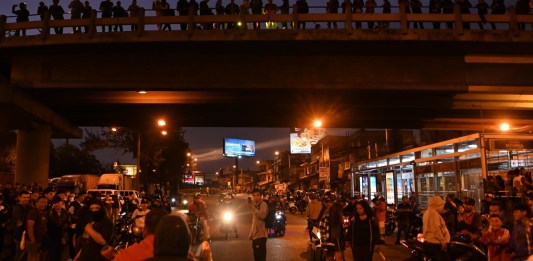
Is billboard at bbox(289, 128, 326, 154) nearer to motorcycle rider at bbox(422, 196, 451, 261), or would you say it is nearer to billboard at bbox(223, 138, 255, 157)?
billboard at bbox(223, 138, 255, 157)

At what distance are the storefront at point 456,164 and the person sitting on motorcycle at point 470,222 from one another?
400 centimetres

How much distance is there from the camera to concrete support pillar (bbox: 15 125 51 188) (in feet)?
79.6

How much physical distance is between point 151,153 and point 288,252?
38521 millimetres

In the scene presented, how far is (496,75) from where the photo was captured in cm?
1903

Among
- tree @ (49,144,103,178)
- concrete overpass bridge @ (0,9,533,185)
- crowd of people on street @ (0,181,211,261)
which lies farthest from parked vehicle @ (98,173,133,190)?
tree @ (49,144,103,178)

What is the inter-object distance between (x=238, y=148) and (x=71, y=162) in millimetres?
31537

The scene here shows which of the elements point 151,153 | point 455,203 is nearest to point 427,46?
point 455,203

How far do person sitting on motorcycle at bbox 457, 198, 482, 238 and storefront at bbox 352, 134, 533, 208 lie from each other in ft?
13.1

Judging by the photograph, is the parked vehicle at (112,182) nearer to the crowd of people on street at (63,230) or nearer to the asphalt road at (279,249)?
the asphalt road at (279,249)

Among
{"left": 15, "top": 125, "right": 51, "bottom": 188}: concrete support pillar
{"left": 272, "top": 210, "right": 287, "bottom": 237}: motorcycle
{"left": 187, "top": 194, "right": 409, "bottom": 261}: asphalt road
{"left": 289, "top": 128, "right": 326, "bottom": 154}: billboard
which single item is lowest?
{"left": 187, "top": 194, "right": 409, "bottom": 261}: asphalt road

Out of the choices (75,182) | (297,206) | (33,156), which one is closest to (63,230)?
(33,156)

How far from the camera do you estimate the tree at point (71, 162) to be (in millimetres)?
73144

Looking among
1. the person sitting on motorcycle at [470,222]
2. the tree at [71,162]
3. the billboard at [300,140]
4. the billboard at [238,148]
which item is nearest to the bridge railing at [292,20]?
the person sitting on motorcycle at [470,222]

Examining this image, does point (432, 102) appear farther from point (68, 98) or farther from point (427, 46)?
point (68, 98)
